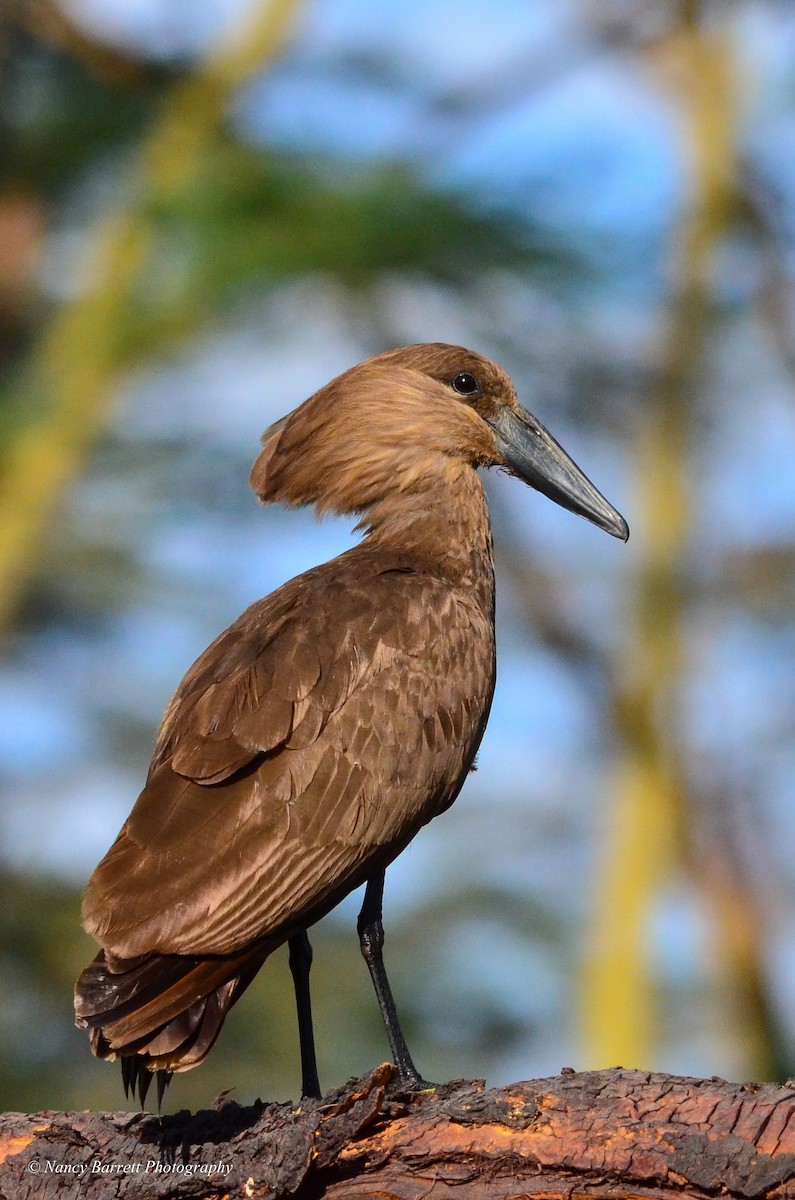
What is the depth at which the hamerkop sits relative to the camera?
13.3ft

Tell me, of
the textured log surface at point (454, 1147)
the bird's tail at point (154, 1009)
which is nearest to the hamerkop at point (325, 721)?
the bird's tail at point (154, 1009)

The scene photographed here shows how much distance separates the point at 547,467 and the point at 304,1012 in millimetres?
2024

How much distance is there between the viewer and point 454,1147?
154 inches

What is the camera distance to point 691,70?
1396cm

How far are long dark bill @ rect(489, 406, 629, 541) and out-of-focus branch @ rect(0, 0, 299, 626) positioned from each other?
19.4 feet

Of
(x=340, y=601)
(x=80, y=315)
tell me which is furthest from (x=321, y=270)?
(x=340, y=601)

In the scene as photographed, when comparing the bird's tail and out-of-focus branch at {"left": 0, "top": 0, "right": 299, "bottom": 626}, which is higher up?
out-of-focus branch at {"left": 0, "top": 0, "right": 299, "bottom": 626}

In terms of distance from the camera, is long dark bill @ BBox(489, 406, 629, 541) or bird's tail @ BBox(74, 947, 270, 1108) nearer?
bird's tail @ BBox(74, 947, 270, 1108)

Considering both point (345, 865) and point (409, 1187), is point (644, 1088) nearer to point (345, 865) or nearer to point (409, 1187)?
point (409, 1187)

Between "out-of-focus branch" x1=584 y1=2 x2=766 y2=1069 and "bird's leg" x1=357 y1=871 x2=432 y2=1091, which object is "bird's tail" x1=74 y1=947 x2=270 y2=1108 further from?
"out-of-focus branch" x1=584 y1=2 x2=766 y2=1069

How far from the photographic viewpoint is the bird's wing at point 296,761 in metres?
4.15

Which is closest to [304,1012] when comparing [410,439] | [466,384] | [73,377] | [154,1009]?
[154,1009]

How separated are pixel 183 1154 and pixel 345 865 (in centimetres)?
84

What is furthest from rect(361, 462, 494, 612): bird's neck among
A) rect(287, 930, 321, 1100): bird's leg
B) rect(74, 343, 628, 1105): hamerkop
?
rect(287, 930, 321, 1100): bird's leg
